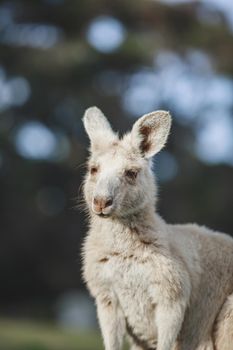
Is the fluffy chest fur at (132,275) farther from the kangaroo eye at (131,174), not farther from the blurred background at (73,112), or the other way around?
the blurred background at (73,112)

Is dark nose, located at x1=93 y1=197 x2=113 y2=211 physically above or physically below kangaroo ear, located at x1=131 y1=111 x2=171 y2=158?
below

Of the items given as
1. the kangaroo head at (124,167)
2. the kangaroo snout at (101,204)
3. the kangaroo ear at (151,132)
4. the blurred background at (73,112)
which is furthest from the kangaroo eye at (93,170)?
the blurred background at (73,112)

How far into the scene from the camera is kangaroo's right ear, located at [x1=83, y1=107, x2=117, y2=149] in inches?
310

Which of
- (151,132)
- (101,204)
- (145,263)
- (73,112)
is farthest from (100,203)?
(73,112)

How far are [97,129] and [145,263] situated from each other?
52.6 inches

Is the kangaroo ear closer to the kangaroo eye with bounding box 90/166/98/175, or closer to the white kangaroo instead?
the white kangaroo

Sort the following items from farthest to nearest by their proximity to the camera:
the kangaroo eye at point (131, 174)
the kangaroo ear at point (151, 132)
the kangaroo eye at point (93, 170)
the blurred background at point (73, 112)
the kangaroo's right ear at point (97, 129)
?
the blurred background at point (73, 112)
the kangaroo's right ear at point (97, 129)
the kangaroo ear at point (151, 132)
the kangaroo eye at point (93, 170)
the kangaroo eye at point (131, 174)

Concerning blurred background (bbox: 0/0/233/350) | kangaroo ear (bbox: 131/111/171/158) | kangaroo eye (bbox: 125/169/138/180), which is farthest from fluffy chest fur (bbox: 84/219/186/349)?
blurred background (bbox: 0/0/233/350)

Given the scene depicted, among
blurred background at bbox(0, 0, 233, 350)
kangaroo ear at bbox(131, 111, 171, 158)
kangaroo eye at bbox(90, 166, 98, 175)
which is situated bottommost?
kangaroo eye at bbox(90, 166, 98, 175)

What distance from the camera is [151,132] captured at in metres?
7.66

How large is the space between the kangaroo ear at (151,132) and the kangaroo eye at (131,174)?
0.91 feet

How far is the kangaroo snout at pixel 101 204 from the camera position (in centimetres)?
702

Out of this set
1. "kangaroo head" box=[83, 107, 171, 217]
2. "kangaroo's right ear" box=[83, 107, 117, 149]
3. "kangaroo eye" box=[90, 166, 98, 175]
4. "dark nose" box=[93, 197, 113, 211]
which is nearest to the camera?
"dark nose" box=[93, 197, 113, 211]

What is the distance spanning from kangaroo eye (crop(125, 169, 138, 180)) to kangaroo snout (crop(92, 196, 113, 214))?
388 mm
